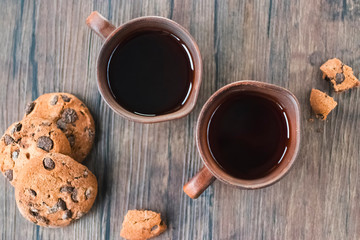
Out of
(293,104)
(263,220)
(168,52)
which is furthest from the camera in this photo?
(263,220)

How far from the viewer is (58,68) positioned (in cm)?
141

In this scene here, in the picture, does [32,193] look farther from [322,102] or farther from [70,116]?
[322,102]

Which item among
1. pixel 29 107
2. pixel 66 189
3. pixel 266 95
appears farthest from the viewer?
pixel 29 107

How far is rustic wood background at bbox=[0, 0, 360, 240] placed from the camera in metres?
1.35

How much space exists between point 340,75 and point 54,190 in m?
0.98

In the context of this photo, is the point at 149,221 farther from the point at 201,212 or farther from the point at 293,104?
the point at 293,104

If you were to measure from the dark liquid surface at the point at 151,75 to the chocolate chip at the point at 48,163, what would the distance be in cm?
28

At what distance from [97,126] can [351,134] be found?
34.1 inches

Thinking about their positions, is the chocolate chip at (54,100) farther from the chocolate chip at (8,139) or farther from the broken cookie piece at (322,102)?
the broken cookie piece at (322,102)

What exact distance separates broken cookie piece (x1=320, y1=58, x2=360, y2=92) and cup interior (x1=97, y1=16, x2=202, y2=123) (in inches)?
17.6

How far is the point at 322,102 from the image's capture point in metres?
1.29

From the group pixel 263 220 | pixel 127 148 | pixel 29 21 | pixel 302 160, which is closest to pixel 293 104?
pixel 302 160

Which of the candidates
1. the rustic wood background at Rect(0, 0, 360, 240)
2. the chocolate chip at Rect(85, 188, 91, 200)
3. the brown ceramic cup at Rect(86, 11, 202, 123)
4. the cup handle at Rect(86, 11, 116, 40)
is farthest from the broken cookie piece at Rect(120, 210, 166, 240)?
the cup handle at Rect(86, 11, 116, 40)

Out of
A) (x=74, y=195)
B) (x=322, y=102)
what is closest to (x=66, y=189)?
(x=74, y=195)
